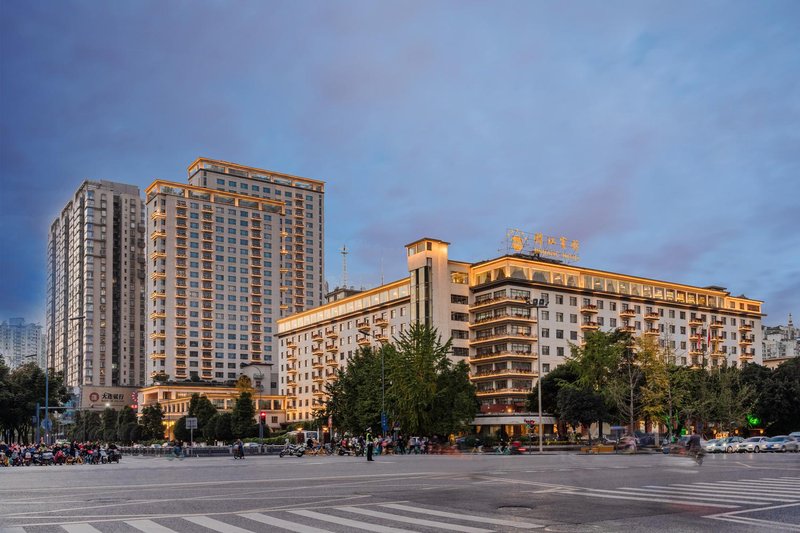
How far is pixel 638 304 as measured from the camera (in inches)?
4776

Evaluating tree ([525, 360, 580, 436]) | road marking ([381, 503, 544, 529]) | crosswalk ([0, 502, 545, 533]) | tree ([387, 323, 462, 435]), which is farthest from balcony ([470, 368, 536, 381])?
crosswalk ([0, 502, 545, 533])

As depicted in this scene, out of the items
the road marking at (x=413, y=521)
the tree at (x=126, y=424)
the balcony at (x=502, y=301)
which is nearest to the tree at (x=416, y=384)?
the balcony at (x=502, y=301)

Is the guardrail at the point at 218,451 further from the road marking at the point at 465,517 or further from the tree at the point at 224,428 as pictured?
the road marking at the point at 465,517

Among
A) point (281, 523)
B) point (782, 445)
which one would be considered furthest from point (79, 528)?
point (782, 445)

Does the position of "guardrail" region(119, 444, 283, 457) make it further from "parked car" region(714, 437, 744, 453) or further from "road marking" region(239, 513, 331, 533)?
"road marking" region(239, 513, 331, 533)

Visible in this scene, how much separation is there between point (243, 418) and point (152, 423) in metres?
36.8

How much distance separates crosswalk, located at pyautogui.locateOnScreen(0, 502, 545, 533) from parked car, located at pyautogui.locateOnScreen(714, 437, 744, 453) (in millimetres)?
53997

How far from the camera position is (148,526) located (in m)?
15.1

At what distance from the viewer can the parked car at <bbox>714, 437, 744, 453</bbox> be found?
210ft

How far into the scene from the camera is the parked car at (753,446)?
62000 millimetres

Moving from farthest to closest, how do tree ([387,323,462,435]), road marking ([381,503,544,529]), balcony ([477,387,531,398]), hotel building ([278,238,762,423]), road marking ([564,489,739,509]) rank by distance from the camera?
hotel building ([278,238,762,423]), balcony ([477,387,531,398]), tree ([387,323,462,435]), road marking ([564,489,739,509]), road marking ([381,503,544,529])

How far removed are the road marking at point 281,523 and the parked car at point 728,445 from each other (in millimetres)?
56357

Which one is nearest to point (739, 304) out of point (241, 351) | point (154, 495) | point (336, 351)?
point (336, 351)

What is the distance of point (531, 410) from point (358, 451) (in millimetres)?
43019
